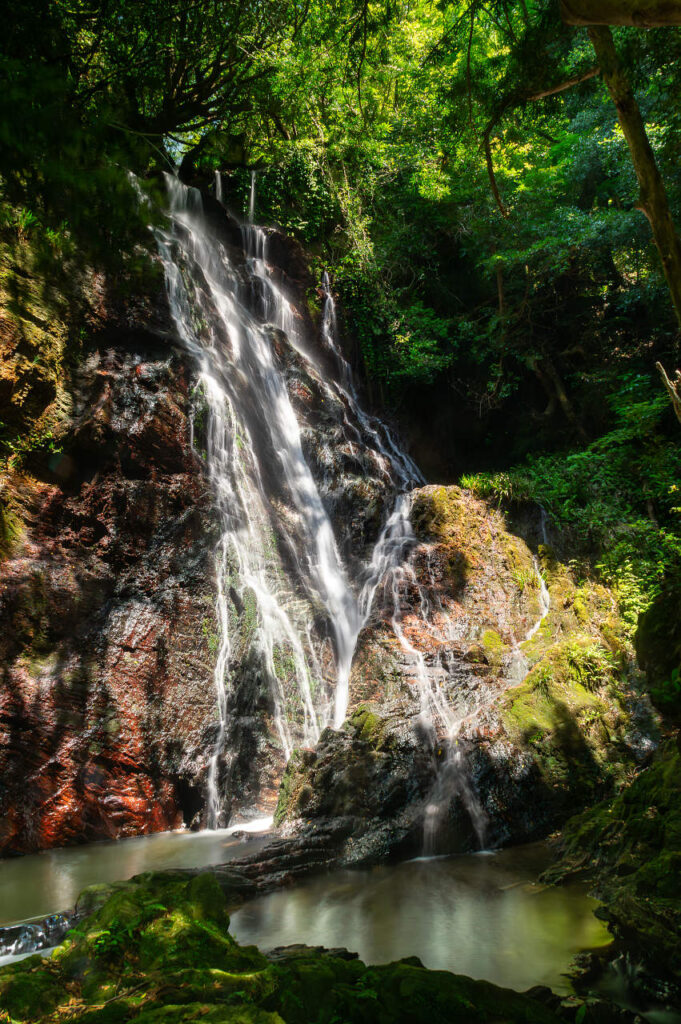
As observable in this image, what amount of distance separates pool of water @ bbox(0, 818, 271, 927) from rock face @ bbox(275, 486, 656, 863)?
2.38 feet

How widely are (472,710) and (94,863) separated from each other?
416 centimetres

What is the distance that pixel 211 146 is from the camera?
50.2 feet

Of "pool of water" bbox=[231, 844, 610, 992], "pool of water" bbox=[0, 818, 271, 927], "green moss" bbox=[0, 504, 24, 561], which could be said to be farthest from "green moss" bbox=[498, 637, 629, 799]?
"green moss" bbox=[0, 504, 24, 561]

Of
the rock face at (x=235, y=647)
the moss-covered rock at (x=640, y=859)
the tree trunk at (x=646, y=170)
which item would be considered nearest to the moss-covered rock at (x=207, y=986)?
the moss-covered rock at (x=640, y=859)

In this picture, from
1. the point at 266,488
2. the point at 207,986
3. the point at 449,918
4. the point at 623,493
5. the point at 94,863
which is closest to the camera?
the point at 207,986

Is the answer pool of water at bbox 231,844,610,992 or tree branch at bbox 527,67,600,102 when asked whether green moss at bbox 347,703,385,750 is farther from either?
tree branch at bbox 527,67,600,102

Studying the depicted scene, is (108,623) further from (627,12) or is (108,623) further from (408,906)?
(627,12)

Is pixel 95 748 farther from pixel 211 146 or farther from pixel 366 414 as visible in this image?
pixel 211 146

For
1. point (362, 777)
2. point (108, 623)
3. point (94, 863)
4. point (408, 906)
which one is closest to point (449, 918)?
point (408, 906)

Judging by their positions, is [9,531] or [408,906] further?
[9,531]

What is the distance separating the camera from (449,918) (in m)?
3.95

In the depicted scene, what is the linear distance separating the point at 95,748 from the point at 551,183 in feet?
48.5

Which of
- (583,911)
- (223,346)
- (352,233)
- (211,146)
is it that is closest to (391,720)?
(583,911)

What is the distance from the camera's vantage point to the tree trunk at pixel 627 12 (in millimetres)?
2498
